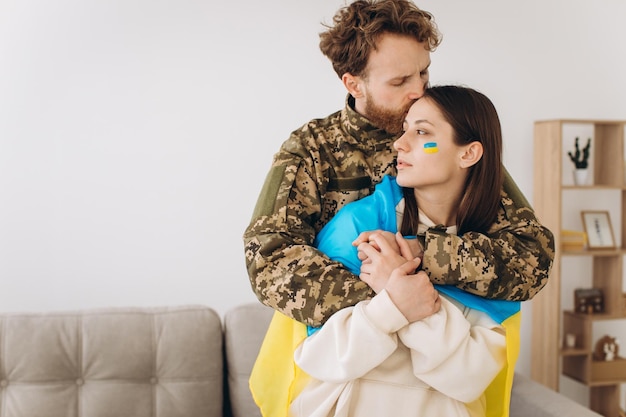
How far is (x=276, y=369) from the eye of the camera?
1.84 m

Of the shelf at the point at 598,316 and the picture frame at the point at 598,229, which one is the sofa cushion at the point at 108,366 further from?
the picture frame at the point at 598,229

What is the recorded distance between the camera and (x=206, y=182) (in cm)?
345

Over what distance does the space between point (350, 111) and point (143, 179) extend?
5.59 feet

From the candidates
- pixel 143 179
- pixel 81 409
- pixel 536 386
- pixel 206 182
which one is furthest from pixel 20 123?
pixel 536 386

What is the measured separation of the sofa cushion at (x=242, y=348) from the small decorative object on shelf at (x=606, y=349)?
2234mm

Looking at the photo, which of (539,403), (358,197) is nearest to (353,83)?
(358,197)

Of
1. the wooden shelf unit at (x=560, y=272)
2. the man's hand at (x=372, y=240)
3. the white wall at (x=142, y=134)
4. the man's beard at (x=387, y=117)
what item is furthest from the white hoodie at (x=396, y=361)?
the wooden shelf unit at (x=560, y=272)

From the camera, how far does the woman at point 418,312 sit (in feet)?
5.19

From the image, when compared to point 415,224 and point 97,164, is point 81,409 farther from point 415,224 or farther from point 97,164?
point 415,224

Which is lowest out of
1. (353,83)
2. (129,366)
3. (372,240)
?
(129,366)

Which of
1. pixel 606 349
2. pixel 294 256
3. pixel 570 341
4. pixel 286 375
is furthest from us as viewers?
pixel 606 349

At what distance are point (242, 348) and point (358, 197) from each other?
105cm

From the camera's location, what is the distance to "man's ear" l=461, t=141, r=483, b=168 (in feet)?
5.71

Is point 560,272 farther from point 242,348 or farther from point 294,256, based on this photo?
point 294,256
